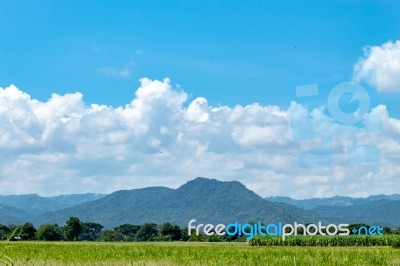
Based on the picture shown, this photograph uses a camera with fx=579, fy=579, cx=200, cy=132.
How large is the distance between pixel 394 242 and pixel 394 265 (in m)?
40.8

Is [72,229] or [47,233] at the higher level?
[72,229]

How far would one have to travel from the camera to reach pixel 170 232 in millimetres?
123875

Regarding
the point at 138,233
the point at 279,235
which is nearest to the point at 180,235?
the point at 138,233

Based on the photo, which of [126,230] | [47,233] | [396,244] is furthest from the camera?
[126,230]

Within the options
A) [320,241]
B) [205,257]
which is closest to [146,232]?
[320,241]

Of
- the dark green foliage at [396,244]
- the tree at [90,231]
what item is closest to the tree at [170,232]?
the dark green foliage at [396,244]

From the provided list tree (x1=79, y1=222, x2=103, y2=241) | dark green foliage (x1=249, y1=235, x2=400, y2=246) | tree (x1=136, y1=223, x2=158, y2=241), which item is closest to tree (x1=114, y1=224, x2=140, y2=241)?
tree (x1=136, y1=223, x2=158, y2=241)

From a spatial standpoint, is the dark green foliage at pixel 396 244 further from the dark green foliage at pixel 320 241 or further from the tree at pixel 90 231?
the tree at pixel 90 231

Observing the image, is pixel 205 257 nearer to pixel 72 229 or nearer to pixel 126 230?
pixel 72 229

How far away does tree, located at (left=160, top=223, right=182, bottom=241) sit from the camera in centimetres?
12184

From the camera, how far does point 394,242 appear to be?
2287 inches

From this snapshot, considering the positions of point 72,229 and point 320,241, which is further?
point 72,229

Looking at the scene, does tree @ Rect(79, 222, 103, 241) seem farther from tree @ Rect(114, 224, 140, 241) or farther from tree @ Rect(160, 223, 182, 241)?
tree @ Rect(160, 223, 182, 241)

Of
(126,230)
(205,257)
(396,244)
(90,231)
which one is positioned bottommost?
(205,257)
